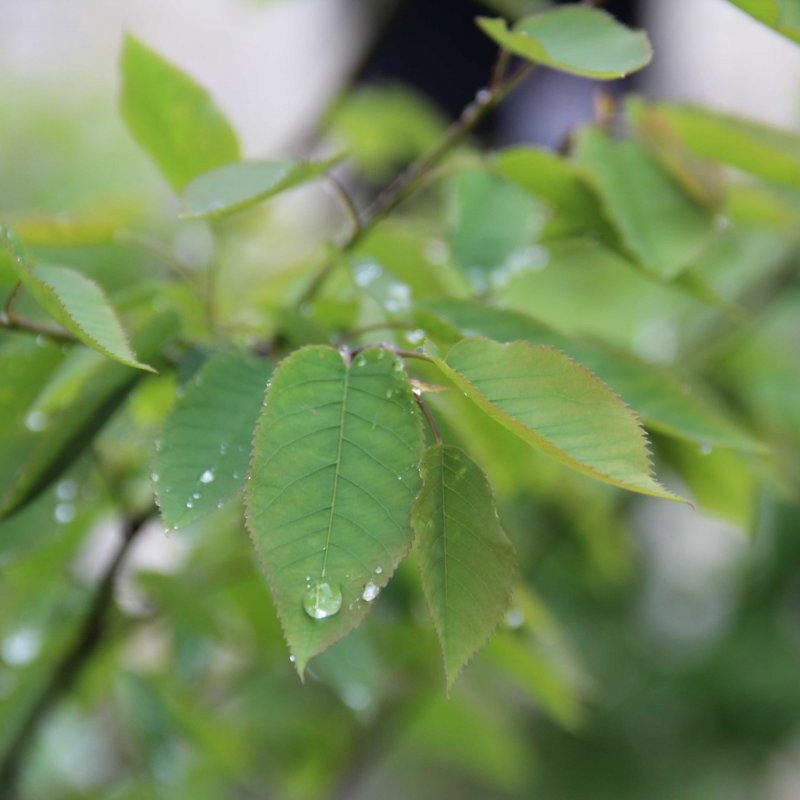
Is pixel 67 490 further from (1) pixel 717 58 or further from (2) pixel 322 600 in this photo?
(1) pixel 717 58

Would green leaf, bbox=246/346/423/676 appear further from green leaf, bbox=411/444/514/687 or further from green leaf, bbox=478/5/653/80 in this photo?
green leaf, bbox=478/5/653/80

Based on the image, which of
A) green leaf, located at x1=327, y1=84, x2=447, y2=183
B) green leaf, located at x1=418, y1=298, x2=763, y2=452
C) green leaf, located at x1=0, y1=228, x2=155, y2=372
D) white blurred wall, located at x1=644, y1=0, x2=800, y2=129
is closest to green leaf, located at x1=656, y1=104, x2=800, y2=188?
green leaf, located at x1=418, y1=298, x2=763, y2=452

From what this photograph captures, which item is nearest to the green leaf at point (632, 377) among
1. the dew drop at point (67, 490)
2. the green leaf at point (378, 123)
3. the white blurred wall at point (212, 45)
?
the dew drop at point (67, 490)

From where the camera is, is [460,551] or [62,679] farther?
[62,679]

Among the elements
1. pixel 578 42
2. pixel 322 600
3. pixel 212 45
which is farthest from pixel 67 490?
pixel 212 45

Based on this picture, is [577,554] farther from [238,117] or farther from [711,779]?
[238,117]

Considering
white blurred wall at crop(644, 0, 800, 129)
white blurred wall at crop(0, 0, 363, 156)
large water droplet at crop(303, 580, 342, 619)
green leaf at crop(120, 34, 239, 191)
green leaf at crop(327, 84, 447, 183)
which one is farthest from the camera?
white blurred wall at crop(644, 0, 800, 129)

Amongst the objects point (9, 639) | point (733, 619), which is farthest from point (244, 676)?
point (733, 619)
